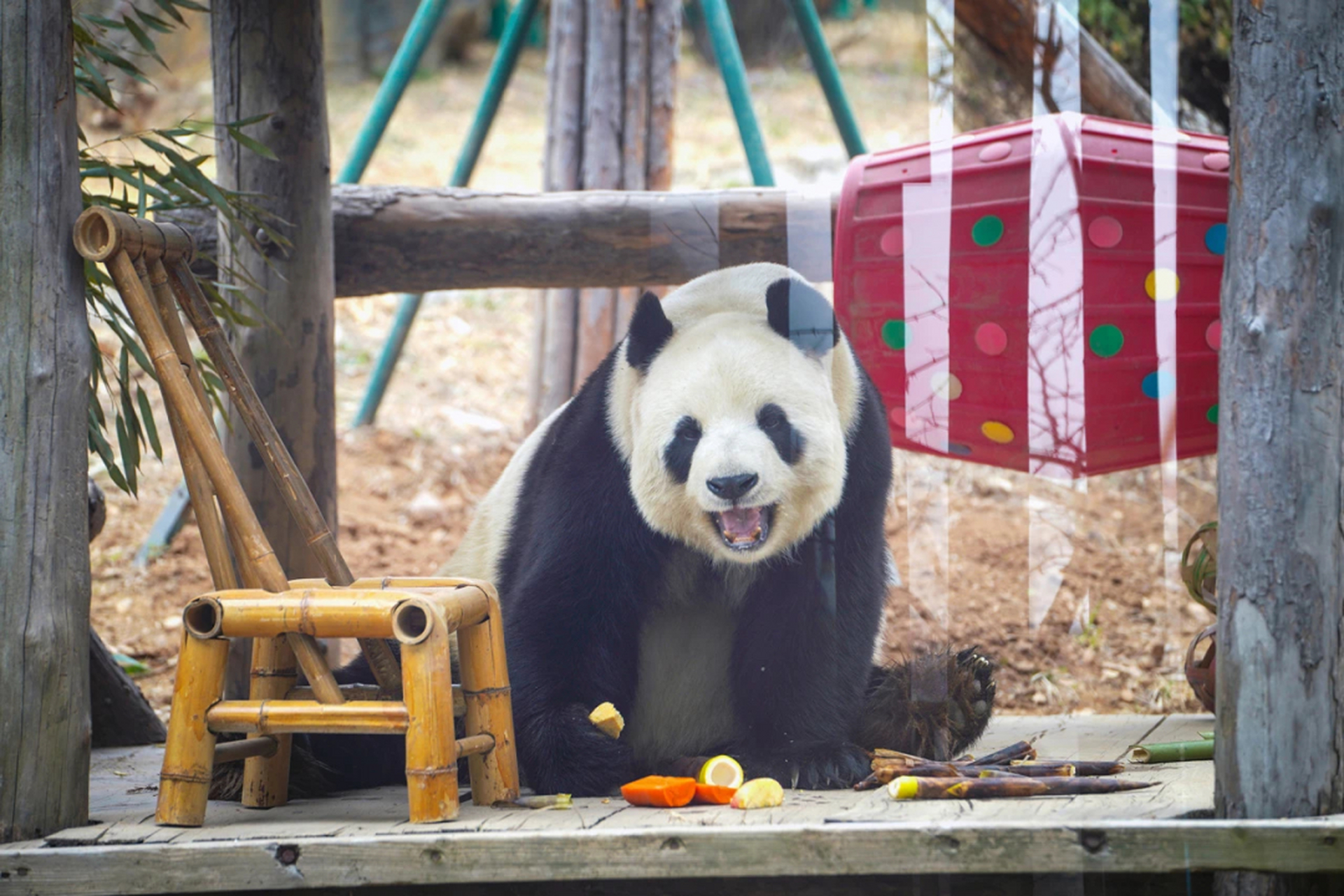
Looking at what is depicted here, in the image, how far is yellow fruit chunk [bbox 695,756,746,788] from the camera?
2.75 m

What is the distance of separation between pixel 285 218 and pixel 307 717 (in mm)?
1931

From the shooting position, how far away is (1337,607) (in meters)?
2.32

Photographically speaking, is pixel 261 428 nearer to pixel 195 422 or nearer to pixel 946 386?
pixel 195 422

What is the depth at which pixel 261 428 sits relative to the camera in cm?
284

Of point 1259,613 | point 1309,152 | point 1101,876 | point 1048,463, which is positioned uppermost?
point 1309,152

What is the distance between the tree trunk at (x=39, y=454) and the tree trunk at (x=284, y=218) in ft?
4.02

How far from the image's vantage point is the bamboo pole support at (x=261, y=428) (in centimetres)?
279

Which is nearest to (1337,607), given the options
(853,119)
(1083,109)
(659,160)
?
(1083,109)

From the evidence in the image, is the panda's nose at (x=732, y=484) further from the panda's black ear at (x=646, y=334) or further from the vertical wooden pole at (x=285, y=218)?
the vertical wooden pole at (x=285, y=218)

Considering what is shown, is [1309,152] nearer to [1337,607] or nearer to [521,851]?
[1337,607]

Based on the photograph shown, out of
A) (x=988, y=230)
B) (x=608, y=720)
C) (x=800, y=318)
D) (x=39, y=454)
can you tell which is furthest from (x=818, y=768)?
(x=39, y=454)

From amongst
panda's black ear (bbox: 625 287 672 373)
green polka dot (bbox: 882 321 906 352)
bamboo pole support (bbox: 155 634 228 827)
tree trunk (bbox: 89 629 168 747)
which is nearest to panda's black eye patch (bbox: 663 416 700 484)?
panda's black ear (bbox: 625 287 672 373)

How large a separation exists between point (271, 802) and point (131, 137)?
196 centimetres

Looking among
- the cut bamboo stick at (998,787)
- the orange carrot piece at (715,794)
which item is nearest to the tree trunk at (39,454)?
the orange carrot piece at (715,794)
